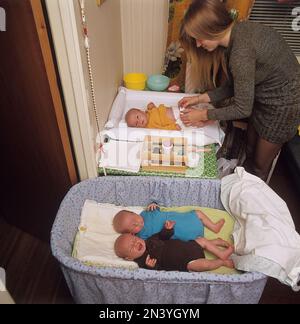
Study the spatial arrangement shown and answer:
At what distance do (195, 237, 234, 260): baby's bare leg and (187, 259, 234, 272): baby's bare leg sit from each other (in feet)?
0.09

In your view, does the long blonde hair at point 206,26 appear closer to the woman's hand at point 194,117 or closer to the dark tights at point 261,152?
the woman's hand at point 194,117

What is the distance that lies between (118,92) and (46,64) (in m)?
0.94

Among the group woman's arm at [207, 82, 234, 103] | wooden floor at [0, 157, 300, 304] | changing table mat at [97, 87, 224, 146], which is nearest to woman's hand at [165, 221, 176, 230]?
changing table mat at [97, 87, 224, 146]

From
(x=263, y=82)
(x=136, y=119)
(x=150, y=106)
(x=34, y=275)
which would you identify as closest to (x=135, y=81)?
(x=150, y=106)

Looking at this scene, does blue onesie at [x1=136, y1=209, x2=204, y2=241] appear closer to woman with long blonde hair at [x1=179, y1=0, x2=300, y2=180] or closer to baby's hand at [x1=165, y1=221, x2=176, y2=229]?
baby's hand at [x1=165, y1=221, x2=176, y2=229]

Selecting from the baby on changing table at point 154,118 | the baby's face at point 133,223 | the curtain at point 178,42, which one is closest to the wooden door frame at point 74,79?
the baby's face at point 133,223

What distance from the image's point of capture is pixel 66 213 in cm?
130

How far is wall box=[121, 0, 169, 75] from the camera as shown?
6.59 ft

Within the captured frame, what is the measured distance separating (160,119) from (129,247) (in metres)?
0.79

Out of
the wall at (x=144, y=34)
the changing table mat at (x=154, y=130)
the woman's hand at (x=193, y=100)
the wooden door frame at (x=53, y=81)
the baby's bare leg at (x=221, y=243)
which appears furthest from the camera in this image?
the wall at (x=144, y=34)

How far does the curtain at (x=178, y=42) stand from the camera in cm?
186

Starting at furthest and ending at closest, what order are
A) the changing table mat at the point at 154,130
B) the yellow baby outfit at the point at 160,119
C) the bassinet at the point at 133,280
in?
the yellow baby outfit at the point at 160,119
the changing table mat at the point at 154,130
the bassinet at the point at 133,280

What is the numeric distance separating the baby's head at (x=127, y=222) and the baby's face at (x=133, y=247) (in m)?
0.07

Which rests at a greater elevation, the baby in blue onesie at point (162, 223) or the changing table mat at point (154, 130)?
the changing table mat at point (154, 130)
